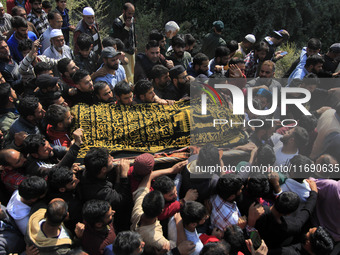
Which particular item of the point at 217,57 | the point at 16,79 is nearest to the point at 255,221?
the point at 217,57

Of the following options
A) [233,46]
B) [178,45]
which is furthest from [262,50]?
[178,45]

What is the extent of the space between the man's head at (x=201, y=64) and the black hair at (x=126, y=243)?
3.27 meters

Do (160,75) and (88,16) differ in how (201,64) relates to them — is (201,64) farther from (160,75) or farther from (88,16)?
(88,16)

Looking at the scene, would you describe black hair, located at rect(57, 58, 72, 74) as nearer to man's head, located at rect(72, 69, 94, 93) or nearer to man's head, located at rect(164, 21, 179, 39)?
man's head, located at rect(72, 69, 94, 93)

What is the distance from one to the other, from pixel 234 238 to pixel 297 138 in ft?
4.72

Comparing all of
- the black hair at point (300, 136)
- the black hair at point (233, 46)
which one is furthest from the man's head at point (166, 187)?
the black hair at point (233, 46)

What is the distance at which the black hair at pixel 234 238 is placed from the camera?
2.76 m

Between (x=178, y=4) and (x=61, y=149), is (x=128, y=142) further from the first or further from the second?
(x=178, y=4)

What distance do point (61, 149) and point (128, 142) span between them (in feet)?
2.49

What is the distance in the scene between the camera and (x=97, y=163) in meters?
3.02

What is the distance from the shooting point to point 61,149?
3477 millimetres

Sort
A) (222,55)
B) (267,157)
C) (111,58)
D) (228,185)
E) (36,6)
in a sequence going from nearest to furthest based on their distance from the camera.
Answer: (228,185) < (267,157) < (111,58) < (222,55) < (36,6)

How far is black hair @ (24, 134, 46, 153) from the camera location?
3.14 m

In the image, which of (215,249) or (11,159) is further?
(11,159)
